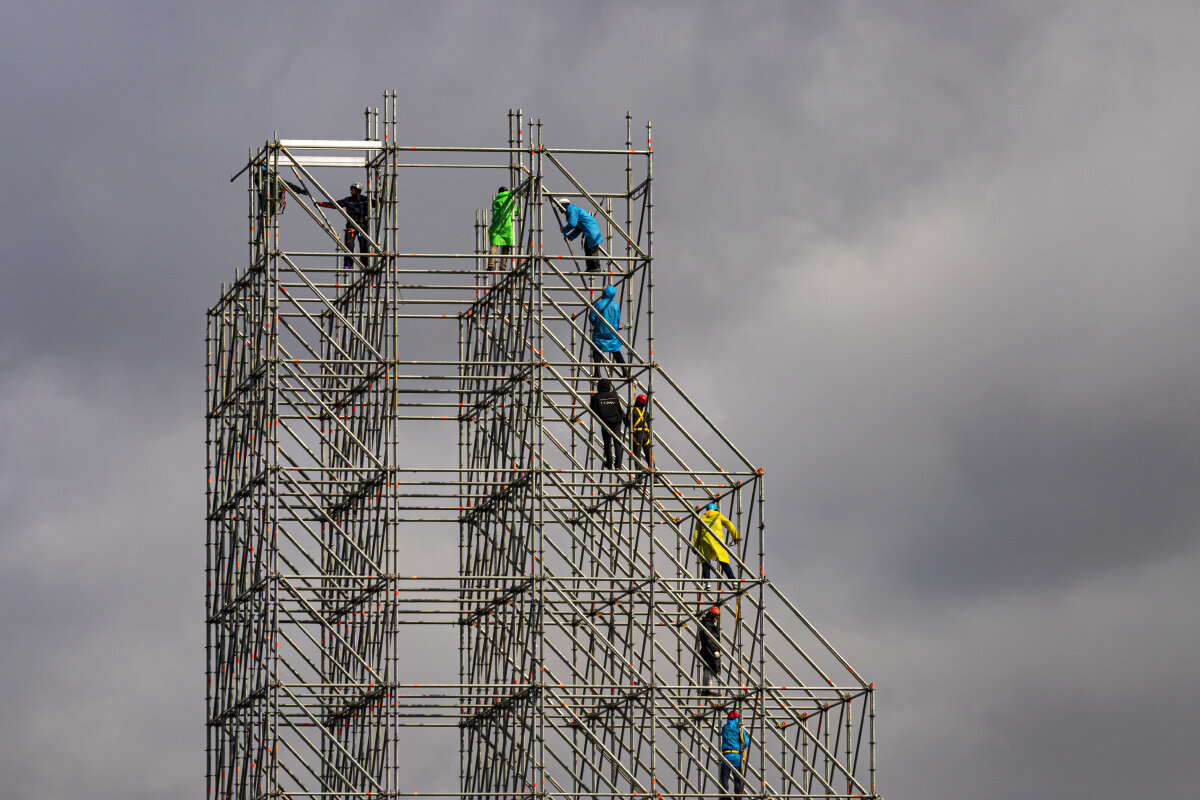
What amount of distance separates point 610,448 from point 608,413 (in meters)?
0.81

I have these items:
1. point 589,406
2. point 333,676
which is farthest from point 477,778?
point 589,406

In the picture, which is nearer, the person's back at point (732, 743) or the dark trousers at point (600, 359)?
the person's back at point (732, 743)

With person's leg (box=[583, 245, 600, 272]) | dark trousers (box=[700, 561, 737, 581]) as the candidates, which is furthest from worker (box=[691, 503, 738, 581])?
person's leg (box=[583, 245, 600, 272])

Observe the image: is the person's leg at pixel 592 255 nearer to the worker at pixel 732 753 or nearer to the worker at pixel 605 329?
the worker at pixel 605 329

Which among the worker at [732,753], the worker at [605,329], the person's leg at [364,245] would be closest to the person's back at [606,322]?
the worker at [605,329]

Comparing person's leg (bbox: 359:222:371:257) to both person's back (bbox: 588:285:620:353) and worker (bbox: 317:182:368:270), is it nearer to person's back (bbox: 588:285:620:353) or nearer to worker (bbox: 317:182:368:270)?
worker (bbox: 317:182:368:270)

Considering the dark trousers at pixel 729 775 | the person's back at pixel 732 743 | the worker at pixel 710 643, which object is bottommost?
the dark trousers at pixel 729 775

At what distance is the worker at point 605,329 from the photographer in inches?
3310

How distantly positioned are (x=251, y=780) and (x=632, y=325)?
13.9 m

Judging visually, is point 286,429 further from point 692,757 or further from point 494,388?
point 692,757

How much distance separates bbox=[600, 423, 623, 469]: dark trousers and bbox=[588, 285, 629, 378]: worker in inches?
59.1

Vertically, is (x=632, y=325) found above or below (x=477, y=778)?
above

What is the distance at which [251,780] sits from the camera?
266 ft

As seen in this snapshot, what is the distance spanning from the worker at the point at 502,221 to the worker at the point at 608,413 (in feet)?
14.0
